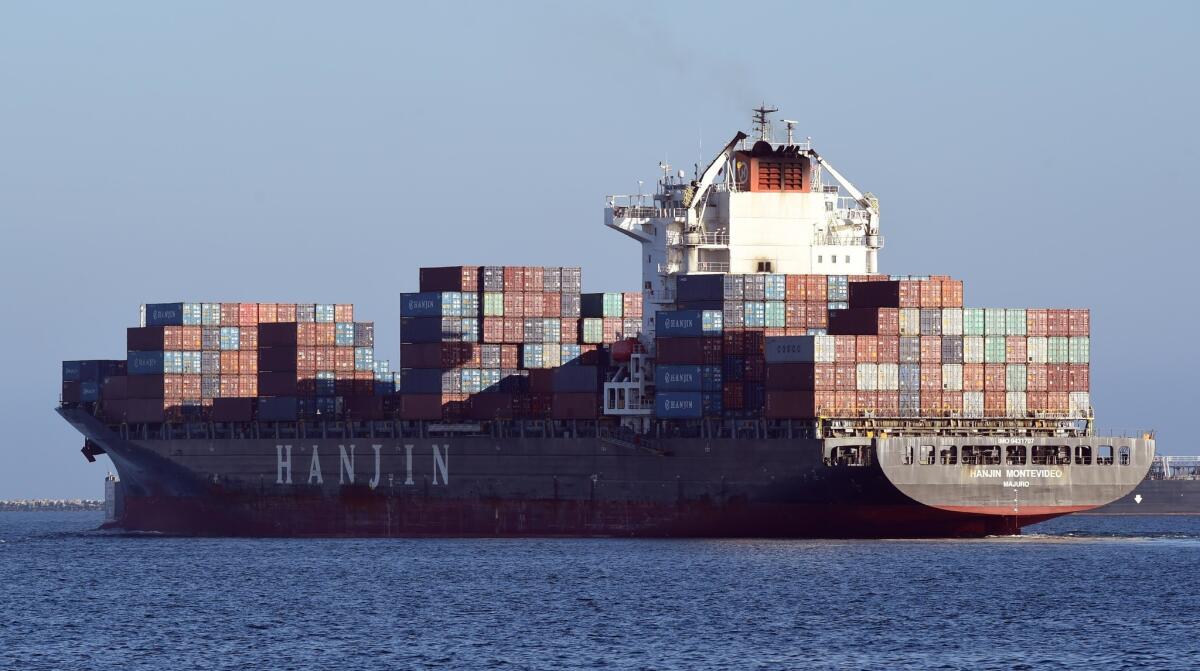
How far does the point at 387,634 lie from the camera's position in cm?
5938

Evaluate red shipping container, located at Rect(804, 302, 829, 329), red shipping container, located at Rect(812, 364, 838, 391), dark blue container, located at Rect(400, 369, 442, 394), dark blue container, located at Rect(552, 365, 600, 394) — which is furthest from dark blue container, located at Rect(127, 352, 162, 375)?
red shipping container, located at Rect(812, 364, 838, 391)

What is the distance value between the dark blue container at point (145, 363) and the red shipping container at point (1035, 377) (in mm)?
42374

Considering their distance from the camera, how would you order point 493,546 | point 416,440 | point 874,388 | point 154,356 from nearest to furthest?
point 874,388
point 493,546
point 416,440
point 154,356

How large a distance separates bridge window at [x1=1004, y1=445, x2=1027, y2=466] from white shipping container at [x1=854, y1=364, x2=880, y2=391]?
6089mm

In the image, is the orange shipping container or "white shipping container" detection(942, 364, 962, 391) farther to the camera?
the orange shipping container

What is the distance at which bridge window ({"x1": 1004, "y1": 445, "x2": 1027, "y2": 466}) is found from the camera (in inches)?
3310

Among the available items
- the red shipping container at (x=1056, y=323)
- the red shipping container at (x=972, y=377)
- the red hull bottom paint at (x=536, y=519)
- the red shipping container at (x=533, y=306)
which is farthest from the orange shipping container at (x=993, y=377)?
the red shipping container at (x=533, y=306)

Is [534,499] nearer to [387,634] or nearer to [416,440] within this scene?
[416,440]

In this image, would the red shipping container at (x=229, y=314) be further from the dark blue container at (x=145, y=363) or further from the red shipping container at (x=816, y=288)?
the red shipping container at (x=816, y=288)

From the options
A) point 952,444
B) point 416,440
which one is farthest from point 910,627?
point 416,440

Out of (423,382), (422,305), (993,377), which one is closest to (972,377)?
(993,377)

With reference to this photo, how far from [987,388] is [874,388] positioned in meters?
4.58

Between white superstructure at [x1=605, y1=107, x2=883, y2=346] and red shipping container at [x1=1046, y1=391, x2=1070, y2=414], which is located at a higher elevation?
white superstructure at [x1=605, y1=107, x2=883, y2=346]

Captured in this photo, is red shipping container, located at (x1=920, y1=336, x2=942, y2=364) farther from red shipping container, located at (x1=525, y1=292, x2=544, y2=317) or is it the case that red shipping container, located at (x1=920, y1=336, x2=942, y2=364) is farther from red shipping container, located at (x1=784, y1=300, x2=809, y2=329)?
red shipping container, located at (x1=525, y1=292, x2=544, y2=317)
